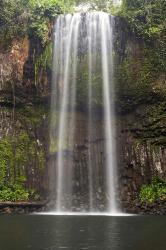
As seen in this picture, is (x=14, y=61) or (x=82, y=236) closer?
(x=82, y=236)

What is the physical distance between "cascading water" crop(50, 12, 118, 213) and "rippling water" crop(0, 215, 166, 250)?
24.6 ft

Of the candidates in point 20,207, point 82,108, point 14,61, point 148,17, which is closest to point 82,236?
point 20,207

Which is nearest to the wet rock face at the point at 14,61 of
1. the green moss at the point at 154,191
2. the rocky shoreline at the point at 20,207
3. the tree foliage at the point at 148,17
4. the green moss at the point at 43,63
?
the green moss at the point at 43,63

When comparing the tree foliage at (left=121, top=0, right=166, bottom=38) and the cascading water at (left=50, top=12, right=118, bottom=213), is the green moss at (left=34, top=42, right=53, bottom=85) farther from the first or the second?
the tree foliage at (left=121, top=0, right=166, bottom=38)

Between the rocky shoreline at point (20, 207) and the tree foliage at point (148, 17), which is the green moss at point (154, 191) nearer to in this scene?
the rocky shoreline at point (20, 207)

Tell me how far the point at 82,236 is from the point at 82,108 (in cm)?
1295

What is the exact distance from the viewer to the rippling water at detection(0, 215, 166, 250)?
10273 mm

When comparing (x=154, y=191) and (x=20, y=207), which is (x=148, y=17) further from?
(x=20, y=207)

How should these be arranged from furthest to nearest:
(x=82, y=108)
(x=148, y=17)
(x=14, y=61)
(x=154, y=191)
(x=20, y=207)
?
1. (x=14, y=61)
2. (x=82, y=108)
3. (x=148, y=17)
4. (x=154, y=191)
5. (x=20, y=207)

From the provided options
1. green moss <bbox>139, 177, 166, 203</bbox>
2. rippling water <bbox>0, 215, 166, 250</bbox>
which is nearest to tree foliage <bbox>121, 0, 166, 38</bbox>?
green moss <bbox>139, 177, 166, 203</bbox>

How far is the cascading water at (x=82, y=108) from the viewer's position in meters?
22.7

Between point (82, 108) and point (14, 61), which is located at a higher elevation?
point (14, 61)

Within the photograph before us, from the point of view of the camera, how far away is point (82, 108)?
24062mm

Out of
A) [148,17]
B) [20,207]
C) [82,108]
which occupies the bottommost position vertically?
[20,207]
